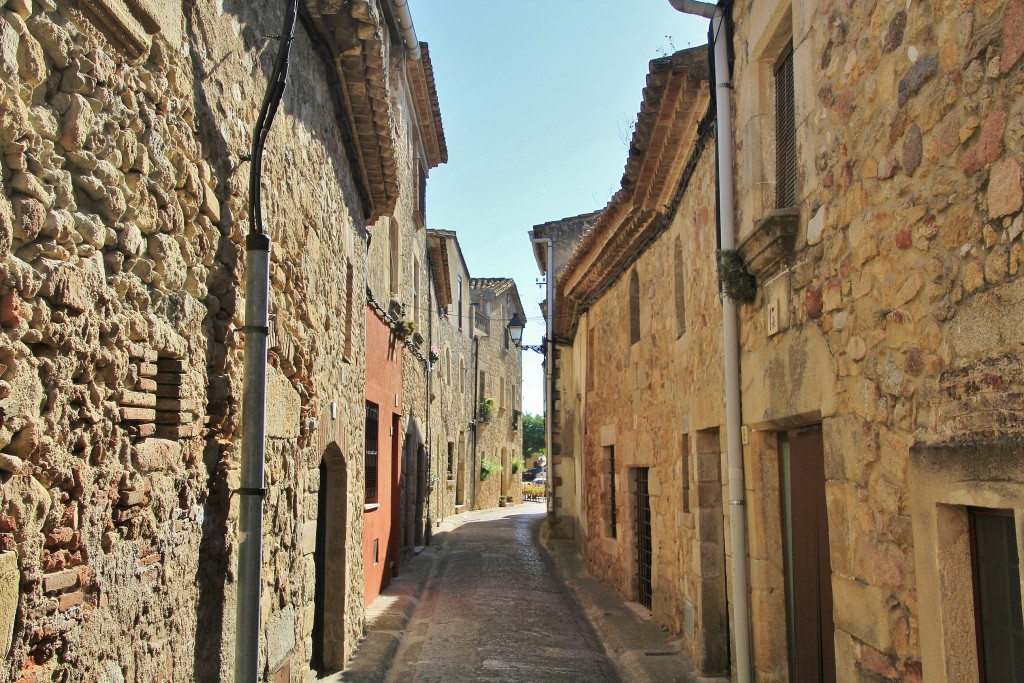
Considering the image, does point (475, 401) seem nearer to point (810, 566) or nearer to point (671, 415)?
point (671, 415)

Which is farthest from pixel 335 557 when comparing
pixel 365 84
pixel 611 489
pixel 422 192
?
pixel 422 192

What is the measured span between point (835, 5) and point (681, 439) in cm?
452

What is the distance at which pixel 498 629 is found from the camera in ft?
31.2

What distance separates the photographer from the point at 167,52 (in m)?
3.61

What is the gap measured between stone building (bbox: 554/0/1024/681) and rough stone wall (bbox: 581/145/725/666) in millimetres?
48

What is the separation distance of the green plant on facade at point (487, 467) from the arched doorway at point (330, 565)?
22669 millimetres

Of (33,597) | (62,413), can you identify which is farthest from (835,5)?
(33,597)

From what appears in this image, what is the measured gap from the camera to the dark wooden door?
4859 mm

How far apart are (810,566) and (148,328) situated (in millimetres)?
3670

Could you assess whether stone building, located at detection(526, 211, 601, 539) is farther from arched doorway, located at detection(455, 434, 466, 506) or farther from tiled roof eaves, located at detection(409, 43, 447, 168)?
arched doorway, located at detection(455, 434, 466, 506)

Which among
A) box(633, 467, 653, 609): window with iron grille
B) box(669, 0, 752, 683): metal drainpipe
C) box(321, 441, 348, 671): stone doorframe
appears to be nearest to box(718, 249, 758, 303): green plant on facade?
box(669, 0, 752, 683): metal drainpipe

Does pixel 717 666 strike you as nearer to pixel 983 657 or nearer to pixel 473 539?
pixel 983 657

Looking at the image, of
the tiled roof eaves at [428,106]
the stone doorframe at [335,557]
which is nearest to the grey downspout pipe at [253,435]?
the stone doorframe at [335,557]

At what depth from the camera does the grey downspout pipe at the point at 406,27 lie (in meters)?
10.8
